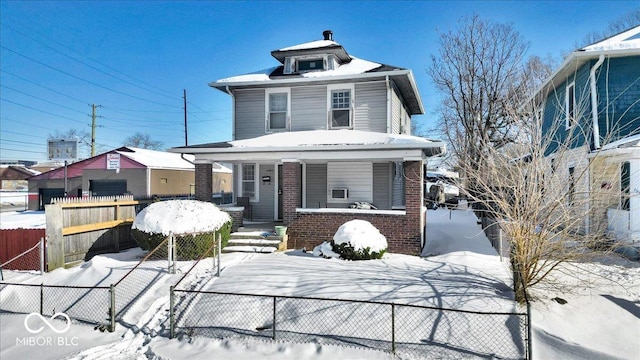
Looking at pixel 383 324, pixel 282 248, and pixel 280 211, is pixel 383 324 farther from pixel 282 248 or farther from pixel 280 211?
pixel 280 211

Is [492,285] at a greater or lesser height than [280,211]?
lesser

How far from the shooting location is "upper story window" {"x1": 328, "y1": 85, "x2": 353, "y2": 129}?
559 inches

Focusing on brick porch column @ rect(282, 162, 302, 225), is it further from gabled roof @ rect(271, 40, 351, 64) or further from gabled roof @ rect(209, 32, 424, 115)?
gabled roof @ rect(271, 40, 351, 64)

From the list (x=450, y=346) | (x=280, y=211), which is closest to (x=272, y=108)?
(x=280, y=211)

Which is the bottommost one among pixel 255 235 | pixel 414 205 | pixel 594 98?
pixel 255 235

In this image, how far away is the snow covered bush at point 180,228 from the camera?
9.82 meters

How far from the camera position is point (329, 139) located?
41.2 ft

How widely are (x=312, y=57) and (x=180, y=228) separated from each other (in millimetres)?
8788

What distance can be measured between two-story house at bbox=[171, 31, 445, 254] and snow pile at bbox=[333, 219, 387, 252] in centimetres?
101

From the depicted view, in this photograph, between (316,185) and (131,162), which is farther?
(131,162)

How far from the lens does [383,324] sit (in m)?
6.19

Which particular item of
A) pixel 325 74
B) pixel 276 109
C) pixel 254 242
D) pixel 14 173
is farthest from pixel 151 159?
pixel 14 173

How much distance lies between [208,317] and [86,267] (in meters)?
4.89

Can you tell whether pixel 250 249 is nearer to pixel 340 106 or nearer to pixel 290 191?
pixel 290 191
